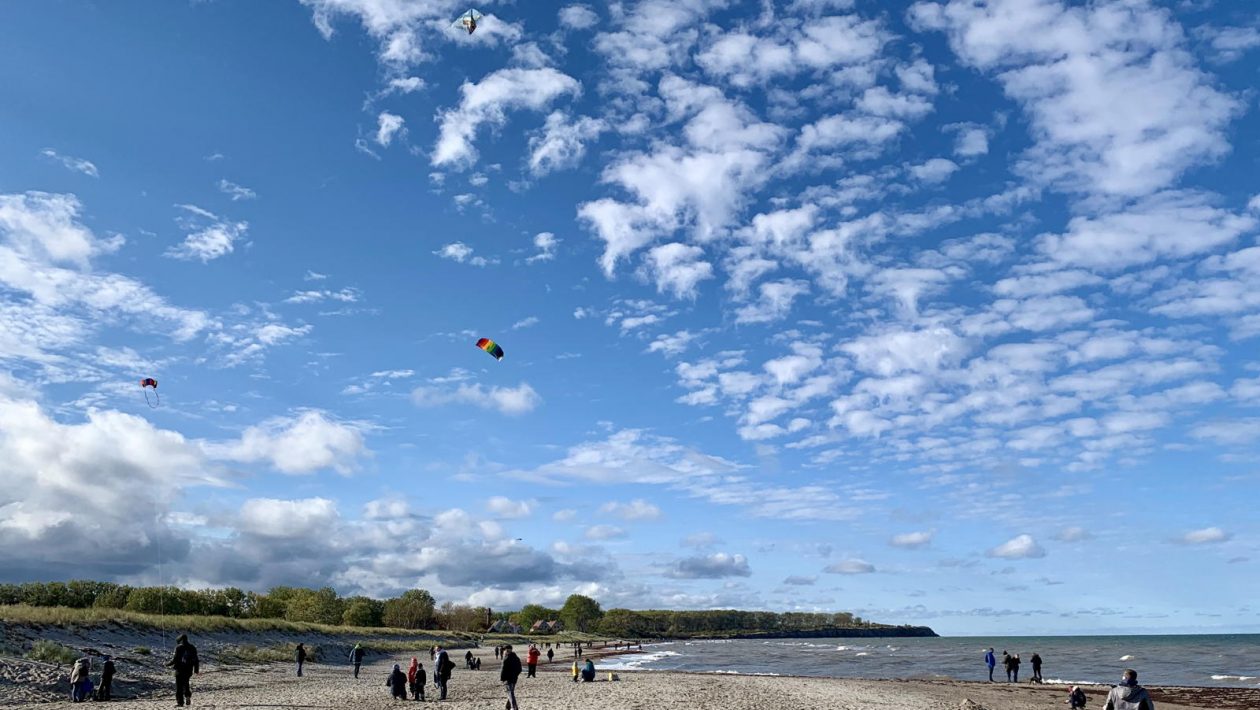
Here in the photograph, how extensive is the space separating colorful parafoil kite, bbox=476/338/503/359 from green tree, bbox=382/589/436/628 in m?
101

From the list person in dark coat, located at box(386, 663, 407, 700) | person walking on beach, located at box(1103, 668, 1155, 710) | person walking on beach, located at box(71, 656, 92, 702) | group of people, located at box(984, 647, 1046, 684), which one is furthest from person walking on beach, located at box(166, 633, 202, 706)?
group of people, located at box(984, 647, 1046, 684)

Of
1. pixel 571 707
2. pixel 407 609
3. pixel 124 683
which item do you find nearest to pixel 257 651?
pixel 124 683

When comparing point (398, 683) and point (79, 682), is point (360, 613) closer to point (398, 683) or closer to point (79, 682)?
point (398, 683)

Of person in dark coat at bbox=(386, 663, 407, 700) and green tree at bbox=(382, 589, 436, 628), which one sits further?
green tree at bbox=(382, 589, 436, 628)

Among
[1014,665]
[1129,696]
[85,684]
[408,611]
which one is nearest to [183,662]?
[85,684]

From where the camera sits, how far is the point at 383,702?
2723cm

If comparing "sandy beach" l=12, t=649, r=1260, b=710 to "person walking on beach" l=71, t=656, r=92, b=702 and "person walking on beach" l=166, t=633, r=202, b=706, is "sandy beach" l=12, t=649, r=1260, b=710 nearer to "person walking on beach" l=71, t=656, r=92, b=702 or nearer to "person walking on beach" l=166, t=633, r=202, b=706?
"person walking on beach" l=71, t=656, r=92, b=702

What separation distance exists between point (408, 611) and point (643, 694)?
11111cm

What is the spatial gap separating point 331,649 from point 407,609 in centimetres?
7343

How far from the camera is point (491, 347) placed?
45000 millimetres

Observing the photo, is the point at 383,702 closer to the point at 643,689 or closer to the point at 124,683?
the point at 124,683

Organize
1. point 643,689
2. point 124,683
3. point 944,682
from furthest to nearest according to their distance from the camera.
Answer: point 944,682 → point 643,689 → point 124,683

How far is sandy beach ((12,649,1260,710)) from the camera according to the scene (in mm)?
27219

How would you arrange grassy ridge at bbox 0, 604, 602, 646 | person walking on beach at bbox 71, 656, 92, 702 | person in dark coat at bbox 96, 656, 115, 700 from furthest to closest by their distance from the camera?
grassy ridge at bbox 0, 604, 602, 646
person in dark coat at bbox 96, 656, 115, 700
person walking on beach at bbox 71, 656, 92, 702
